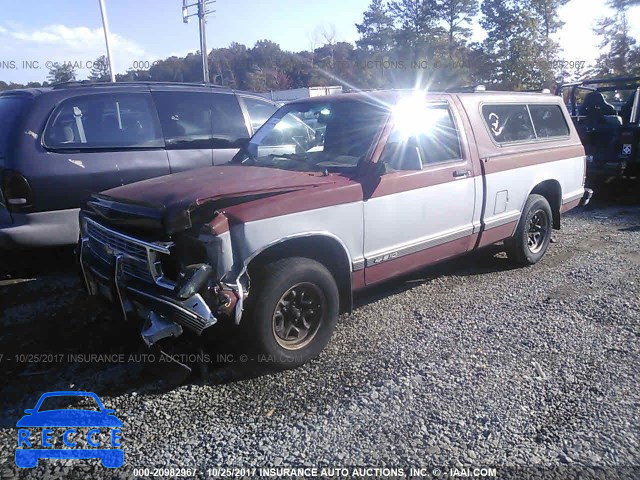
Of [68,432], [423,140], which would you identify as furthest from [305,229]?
[68,432]

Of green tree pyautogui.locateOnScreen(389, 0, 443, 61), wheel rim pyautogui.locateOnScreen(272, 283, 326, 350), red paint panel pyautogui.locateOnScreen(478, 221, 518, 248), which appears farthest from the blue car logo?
green tree pyautogui.locateOnScreen(389, 0, 443, 61)

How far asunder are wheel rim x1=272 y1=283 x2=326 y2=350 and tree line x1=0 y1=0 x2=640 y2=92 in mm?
14449

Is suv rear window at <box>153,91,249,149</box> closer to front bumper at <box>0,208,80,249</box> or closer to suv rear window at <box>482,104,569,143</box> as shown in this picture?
front bumper at <box>0,208,80,249</box>

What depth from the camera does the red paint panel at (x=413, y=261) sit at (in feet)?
12.6

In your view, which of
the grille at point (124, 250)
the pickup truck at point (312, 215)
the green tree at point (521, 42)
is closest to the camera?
the pickup truck at point (312, 215)

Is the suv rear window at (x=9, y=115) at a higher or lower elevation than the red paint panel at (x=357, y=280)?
higher

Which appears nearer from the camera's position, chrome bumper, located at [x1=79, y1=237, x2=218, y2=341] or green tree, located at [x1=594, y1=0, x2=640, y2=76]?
chrome bumper, located at [x1=79, y1=237, x2=218, y2=341]

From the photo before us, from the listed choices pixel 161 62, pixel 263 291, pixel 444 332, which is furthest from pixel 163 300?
pixel 161 62

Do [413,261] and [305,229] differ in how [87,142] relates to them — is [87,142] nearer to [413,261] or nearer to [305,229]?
[305,229]

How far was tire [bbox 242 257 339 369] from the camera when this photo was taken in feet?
10.1

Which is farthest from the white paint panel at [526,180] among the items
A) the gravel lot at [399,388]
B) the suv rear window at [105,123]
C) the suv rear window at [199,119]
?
the suv rear window at [105,123]

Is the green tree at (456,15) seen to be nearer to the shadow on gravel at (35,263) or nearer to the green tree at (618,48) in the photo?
the green tree at (618,48)

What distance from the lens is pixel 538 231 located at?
18.6 ft

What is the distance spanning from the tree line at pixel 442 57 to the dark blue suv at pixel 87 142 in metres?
11.5
